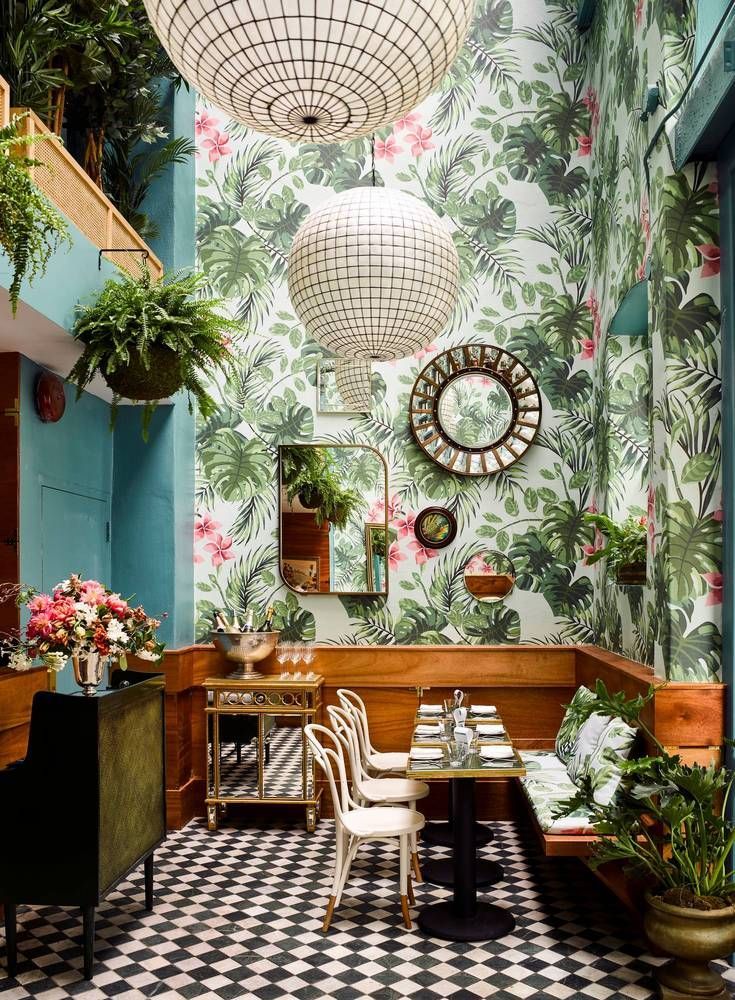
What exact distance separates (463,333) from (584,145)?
157cm

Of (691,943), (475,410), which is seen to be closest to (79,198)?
(475,410)

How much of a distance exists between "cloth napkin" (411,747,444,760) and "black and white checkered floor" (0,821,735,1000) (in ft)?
2.50

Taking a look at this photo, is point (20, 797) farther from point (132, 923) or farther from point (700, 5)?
point (700, 5)

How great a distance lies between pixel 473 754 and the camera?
430 cm

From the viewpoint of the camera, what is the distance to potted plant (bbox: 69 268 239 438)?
4.64 m

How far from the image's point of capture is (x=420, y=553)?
6273 millimetres

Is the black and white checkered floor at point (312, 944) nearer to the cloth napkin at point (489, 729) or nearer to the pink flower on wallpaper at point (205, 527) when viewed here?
the cloth napkin at point (489, 729)

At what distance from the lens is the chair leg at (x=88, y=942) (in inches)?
144

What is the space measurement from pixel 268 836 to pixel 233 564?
71.1 inches

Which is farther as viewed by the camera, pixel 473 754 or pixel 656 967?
pixel 473 754

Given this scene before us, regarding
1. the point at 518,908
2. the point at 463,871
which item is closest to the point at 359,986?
the point at 463,871

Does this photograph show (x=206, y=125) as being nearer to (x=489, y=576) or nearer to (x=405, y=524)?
(x=405, y=524)

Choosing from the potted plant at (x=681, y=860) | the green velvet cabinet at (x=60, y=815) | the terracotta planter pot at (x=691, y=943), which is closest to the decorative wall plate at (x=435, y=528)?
the potted plant at (x=681, y=860)

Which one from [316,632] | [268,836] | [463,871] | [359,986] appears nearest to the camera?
[359,986]
